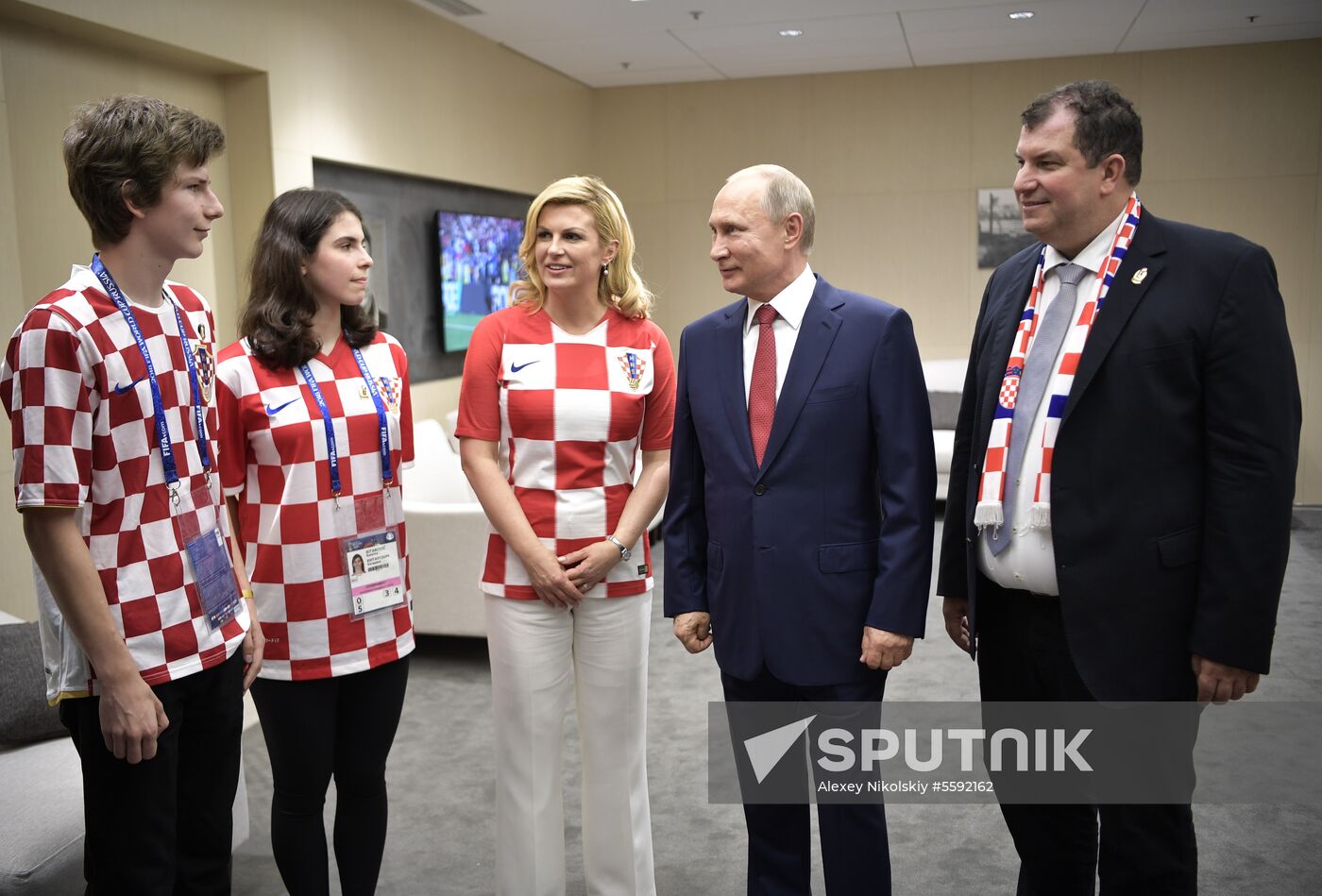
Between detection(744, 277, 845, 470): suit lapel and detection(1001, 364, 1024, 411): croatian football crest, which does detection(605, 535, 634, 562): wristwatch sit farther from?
detection(1001, 364, 1024, 411): croatian football crest

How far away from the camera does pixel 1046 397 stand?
6.67 ft

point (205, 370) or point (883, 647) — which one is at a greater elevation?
point (205, 370)

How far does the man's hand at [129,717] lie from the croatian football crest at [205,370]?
0.50 metres

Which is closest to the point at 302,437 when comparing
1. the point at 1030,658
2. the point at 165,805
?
the point at 165,805

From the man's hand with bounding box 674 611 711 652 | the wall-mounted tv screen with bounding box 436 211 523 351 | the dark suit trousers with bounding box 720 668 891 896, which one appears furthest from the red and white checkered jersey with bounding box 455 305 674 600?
the wall-mounted tv screen with bounding box 436 211 523 351

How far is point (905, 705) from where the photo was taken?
4145 millimetres

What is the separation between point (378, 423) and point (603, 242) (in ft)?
2.09

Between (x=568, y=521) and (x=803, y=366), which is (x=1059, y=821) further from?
(x=568, y=521)

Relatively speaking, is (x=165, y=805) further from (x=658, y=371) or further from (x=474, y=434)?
(x=658, y=371)

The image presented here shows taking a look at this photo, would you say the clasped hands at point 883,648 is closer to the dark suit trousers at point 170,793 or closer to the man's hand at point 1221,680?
the man's hand at point 1221,680

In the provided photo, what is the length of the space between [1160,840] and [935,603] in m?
3.90

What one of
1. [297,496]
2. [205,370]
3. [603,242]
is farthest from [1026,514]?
[205,370]

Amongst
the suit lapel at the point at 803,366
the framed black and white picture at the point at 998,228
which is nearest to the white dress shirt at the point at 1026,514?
the suit lapel at the point at 803,366

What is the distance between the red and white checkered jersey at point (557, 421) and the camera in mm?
2342
